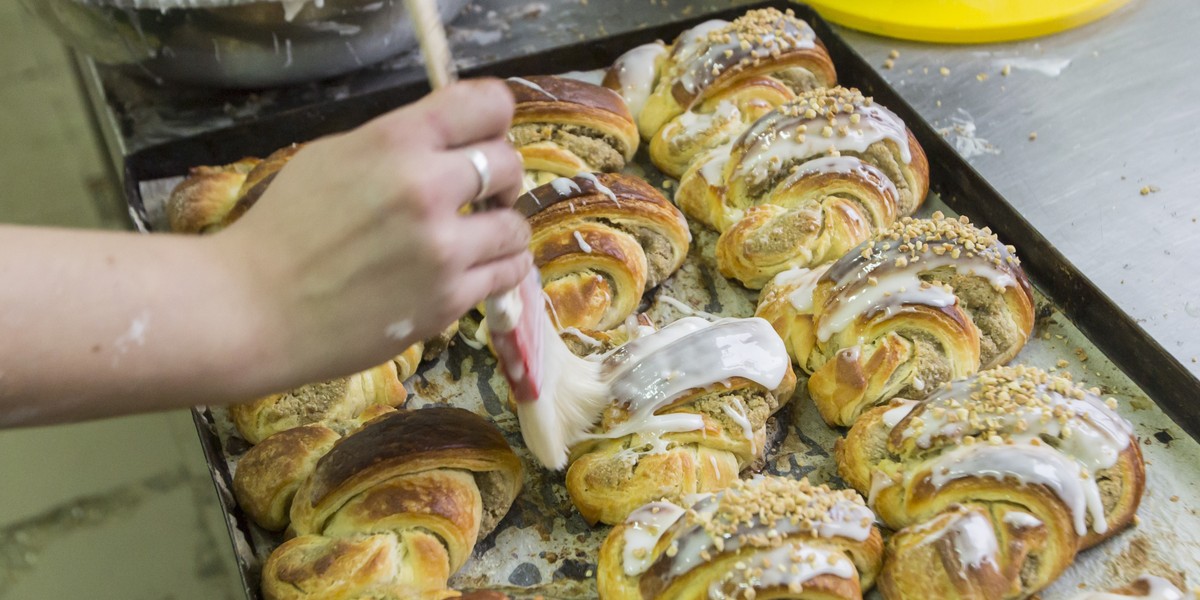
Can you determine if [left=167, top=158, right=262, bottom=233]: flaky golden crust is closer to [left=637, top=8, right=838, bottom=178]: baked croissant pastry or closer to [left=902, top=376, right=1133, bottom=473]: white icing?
[left=637, top=8, right=838, bottom=178]: baked croissant pastry

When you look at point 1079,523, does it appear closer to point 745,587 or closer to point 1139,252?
point 745,587

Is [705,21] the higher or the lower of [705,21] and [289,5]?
the lower

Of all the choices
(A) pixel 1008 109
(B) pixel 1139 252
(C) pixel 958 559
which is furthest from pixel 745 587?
(A) pixel 1008 109

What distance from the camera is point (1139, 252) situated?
202cm

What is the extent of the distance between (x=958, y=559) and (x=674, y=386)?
53 cm

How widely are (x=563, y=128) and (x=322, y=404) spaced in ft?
2.80

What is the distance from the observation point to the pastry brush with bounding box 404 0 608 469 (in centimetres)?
135

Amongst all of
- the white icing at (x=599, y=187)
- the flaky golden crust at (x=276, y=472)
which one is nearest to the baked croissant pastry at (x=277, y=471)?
the flaky golden crust at (x=276, y=472)

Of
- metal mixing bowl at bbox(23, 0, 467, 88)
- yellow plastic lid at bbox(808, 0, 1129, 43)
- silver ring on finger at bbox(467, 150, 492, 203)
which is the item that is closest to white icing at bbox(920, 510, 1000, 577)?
silver ring on finger at bbox(467, 150, 492, 203)

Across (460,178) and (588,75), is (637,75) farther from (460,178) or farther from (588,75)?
(460,178)

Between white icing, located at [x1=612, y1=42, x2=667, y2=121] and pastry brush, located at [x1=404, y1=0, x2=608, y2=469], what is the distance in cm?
91

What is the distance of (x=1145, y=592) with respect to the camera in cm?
150

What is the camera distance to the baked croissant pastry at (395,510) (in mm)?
1529

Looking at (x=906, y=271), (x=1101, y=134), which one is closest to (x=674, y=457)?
(x=906, y=271)
